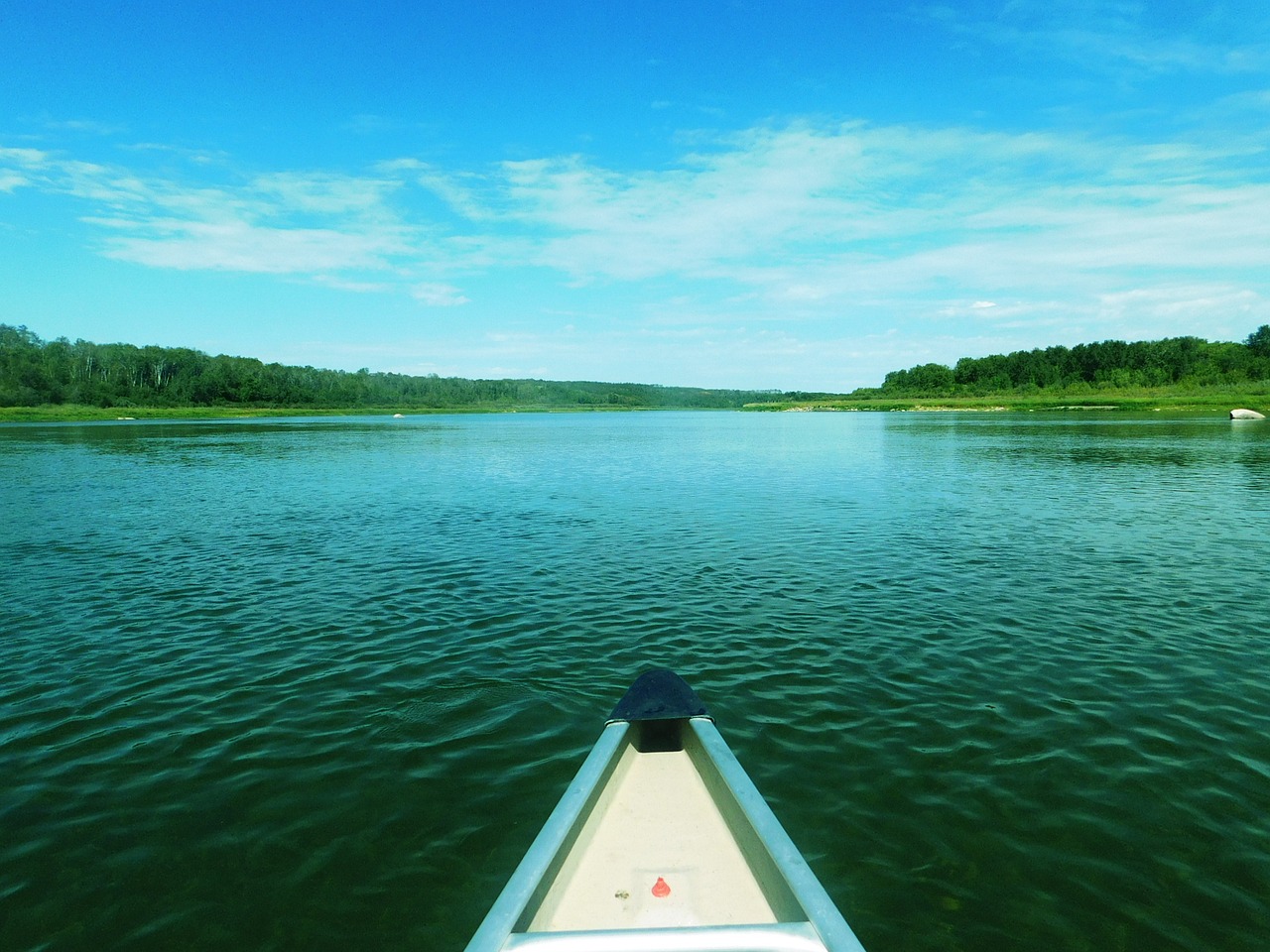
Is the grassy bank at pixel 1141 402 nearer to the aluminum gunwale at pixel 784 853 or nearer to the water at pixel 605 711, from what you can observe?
the water at pixel 605 711

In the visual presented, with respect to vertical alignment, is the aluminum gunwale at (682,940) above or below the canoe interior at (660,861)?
above

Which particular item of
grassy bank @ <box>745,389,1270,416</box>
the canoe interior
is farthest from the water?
grassy bank @ <box>745,389,1270,416</box>

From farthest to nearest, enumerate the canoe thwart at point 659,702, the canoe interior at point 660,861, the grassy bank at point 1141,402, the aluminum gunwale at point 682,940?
1. the grassy bank at point 1141,402
2. the canoe thwart at point 659,702
3. the canoe interior at point 660,861
4. the aluminum gunwale at point 682,940

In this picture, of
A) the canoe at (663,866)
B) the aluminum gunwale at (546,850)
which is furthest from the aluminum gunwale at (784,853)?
the aluminum gunwale at (546,850)

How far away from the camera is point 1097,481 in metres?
37.3

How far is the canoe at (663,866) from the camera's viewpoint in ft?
15.4

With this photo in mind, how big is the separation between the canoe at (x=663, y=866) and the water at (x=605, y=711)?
4.57 feet

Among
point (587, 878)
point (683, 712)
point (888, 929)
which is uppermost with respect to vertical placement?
point (683, 712)

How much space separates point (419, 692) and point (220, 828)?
3932mm

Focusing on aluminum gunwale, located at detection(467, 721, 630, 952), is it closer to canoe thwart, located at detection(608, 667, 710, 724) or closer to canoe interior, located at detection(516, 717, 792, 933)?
canoe interior, located at detection(516, 717, 792, 933)

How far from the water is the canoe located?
1.39 metres

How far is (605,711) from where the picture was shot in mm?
10867

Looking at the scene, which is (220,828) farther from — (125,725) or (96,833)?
(125,725)

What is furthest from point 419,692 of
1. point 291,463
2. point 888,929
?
point 291,463
